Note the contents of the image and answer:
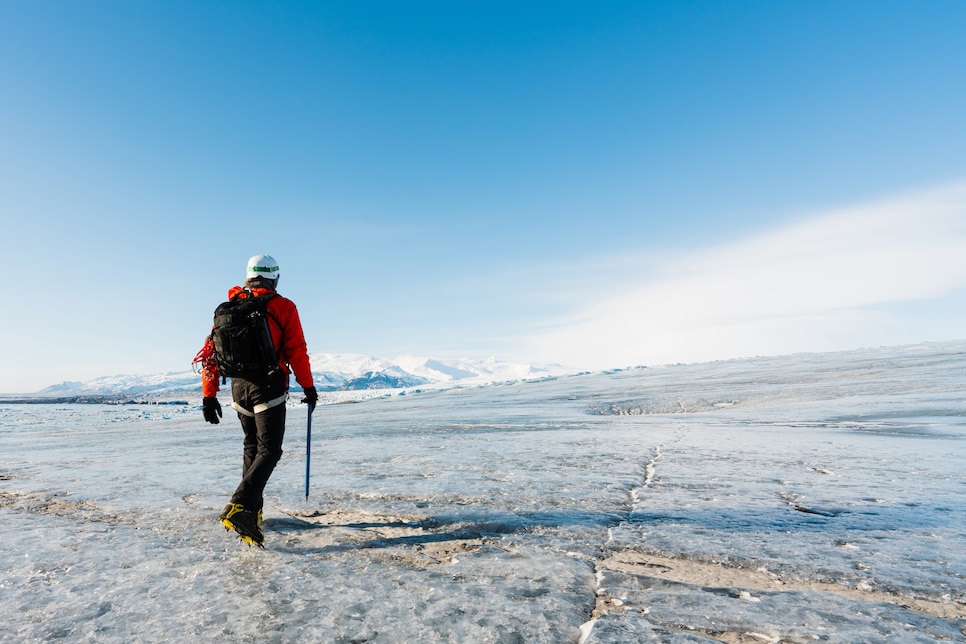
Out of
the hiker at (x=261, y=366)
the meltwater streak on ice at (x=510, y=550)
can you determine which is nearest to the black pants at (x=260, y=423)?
the hiker at (x=261, y=366)

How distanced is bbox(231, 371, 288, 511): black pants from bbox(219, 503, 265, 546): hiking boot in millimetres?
164

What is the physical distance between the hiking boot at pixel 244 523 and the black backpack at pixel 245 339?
1.05m

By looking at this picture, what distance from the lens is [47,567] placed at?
309 cm

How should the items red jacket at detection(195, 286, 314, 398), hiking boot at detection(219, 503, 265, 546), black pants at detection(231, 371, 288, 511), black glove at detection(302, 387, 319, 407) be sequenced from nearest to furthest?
hiking boot at detection(219, 503, 265, 546)
black pants at detection(231, 371, 288, 511)
red jacket at detection(195, 286, 314, 398)
black glove at detection(302, 387, 319, 407)

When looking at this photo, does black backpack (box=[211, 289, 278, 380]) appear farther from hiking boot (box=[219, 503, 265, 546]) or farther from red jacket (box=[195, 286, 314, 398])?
hiking boot (box=[219, 503, 265, 546])

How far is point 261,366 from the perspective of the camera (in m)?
4.02

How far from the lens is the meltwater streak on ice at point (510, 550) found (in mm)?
2375

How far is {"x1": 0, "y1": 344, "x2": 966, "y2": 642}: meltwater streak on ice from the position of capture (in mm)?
2375

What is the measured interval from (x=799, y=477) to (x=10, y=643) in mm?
6784

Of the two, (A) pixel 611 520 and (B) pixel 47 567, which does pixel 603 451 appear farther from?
(B) pixel 47 567

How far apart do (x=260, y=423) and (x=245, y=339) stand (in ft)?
2.33

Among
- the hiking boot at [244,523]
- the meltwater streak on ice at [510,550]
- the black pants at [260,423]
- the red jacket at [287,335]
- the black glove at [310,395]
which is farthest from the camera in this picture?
the black glove at [310,395]

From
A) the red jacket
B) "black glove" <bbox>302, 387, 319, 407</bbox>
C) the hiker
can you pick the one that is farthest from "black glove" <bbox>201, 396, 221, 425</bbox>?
"black glove" <bbox>302, 387, 319, 407</bbox>

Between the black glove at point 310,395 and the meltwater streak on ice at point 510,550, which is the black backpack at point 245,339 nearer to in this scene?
the black glove at point 310,395
